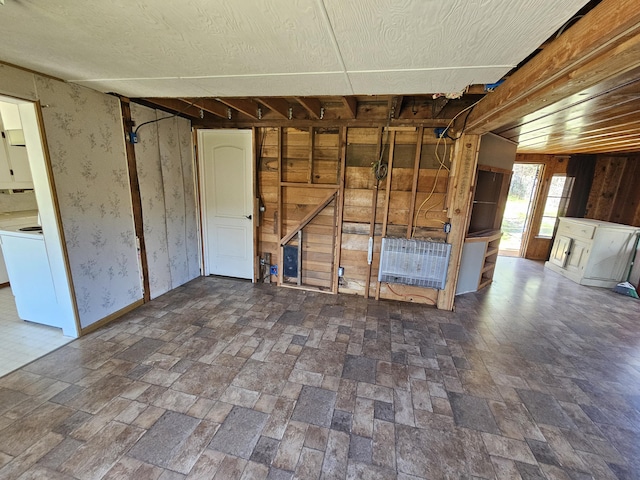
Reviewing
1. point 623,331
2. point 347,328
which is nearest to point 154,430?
point 347,328

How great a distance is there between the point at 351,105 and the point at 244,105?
1209 millimetres

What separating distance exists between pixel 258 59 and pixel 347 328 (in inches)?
95.7

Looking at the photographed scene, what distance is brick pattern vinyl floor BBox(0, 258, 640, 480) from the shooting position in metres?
1.42

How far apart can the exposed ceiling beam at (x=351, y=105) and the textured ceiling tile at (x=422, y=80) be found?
22.3 inches

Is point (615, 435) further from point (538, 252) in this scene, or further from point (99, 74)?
point (538, 252)

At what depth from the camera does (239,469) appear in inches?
54.2

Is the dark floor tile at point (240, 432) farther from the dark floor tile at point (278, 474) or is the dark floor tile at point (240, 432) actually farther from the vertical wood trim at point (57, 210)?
the vertical wood trim at point (57, 210)

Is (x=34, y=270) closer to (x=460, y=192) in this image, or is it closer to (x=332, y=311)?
(x=332, y=311)

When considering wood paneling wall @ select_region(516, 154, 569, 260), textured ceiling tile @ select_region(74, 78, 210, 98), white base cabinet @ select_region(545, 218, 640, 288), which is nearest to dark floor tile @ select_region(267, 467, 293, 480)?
textured ceiling tile @ select_region(74, 78, 210, 98)

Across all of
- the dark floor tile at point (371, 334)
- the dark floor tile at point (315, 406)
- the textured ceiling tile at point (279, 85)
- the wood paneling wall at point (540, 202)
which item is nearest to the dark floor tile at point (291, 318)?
the dark floor tile at point (371, 334)

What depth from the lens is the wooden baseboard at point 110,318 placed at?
2.47 metres

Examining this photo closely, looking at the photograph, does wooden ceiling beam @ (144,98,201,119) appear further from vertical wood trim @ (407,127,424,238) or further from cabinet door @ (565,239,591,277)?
cabinet door @ (565,239,591,277)

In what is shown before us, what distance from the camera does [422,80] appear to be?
1.80 meters

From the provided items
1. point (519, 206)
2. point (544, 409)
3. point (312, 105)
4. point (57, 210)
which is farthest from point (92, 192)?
point (519, 206)
